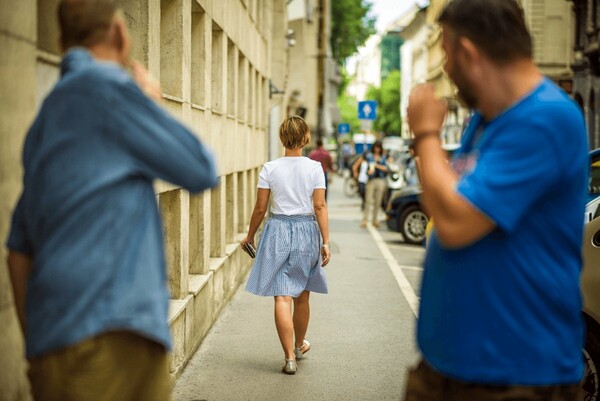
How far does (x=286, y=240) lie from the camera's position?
336 inches

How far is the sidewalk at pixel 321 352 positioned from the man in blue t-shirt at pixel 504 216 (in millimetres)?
4590

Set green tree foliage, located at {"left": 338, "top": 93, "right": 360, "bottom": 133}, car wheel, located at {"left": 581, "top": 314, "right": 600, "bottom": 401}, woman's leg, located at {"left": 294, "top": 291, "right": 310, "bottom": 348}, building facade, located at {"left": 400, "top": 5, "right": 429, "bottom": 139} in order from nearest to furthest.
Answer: car wheel, located at {"left": 581, "top": 314, "right": 600, "bottom": 401}
woman's leg, located at {"left": 294, "top": 291, "right": 310, "bottom": 348}
building facade, located at {"left": 400, "top": 5, "right": 429, "bottom": 139}
green tree foliage, located at {"left": 338, "top": 93, "right": 360, "bottom": 133}

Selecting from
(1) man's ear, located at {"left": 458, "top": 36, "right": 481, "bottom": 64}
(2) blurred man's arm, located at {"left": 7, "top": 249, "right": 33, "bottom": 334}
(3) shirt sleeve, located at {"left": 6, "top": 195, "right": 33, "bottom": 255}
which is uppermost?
(1) man's ear, located at {"left": 458, "top": 36, "right": 481, "bottom": 64}

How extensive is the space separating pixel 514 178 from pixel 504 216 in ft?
0.30

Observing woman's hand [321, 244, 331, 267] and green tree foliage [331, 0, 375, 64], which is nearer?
woman's hand [321, 244, 331, 267]

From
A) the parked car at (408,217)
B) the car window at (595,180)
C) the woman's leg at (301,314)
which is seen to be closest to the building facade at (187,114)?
the woman's leg at (301,314)

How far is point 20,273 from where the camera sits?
3.05 m

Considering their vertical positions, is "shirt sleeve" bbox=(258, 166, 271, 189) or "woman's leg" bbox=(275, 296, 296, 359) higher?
"shirt sleeve" bbox=(258, 166, 271, 189)

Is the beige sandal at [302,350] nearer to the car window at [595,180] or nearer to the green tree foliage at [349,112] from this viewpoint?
the car window at [595,180]

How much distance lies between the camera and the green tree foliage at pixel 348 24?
6844cm

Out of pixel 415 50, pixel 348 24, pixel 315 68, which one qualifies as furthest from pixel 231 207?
pixel 415 50

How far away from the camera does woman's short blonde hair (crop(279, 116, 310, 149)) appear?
28.0 feet

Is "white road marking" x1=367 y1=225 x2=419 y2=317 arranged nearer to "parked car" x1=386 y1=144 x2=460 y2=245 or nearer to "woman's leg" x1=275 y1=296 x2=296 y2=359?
"parked car" x1=386 y1=144 x2=460 y2=245

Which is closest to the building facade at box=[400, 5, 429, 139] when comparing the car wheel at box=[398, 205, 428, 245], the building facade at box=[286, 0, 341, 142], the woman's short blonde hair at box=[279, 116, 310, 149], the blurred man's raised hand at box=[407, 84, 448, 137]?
the building facade at box=[286, 0, 341, 142]
